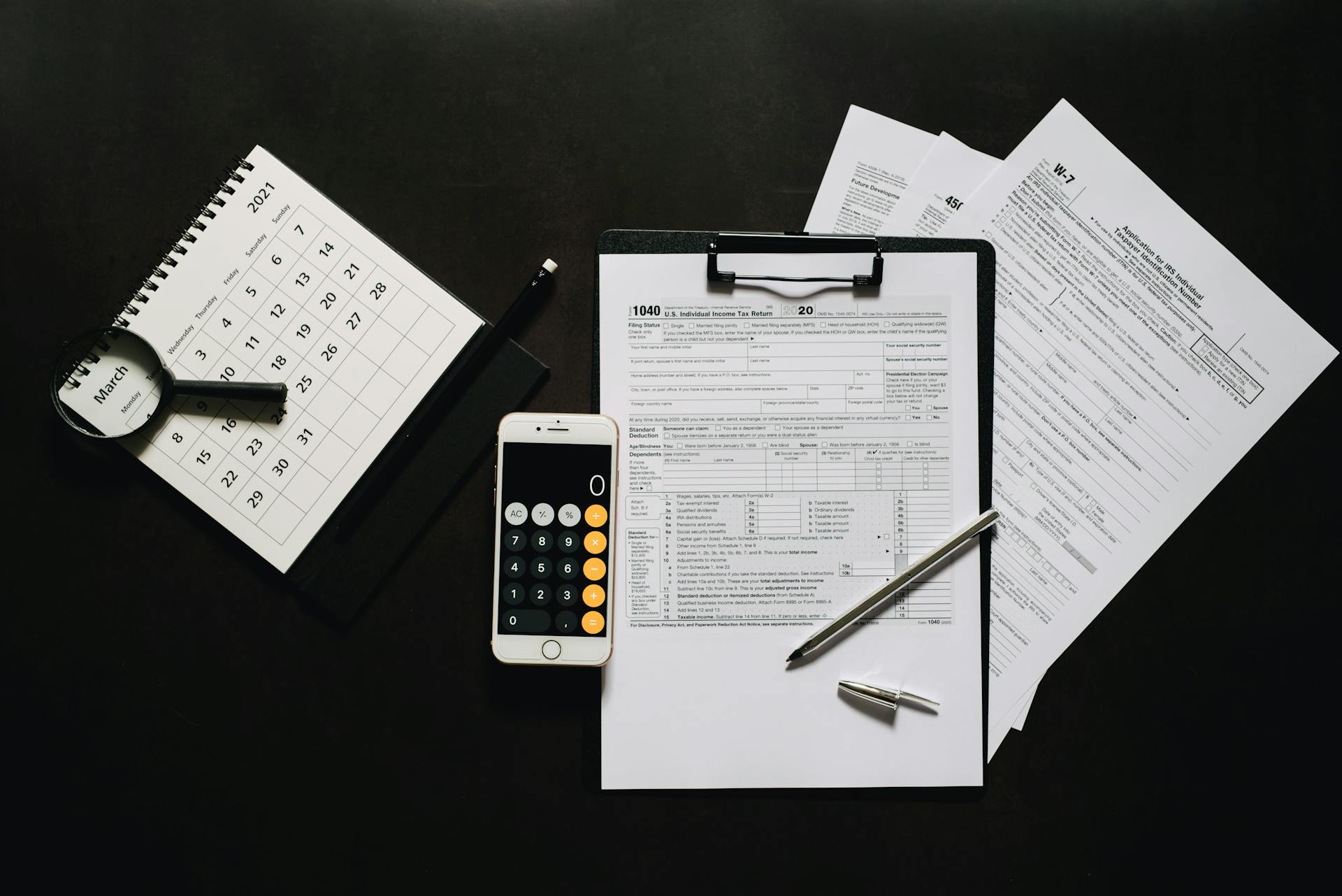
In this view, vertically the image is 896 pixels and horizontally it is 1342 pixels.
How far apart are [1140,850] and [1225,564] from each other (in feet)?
0.95

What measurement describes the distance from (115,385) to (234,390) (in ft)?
0.39

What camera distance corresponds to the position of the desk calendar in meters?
0.74

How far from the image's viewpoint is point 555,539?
74 centimetres

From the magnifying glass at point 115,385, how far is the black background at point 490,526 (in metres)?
0.04

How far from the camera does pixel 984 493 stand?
0.77 m

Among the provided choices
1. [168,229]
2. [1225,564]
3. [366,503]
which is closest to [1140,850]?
[1225,564]

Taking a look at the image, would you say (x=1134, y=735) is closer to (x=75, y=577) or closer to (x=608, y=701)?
(x=608, y=701)

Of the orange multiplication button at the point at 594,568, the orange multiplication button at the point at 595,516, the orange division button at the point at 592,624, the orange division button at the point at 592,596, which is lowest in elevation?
the orange division button at the point at 592,624

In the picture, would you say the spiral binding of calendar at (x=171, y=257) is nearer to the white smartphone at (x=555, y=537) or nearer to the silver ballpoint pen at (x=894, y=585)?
the white smartphone at (x=555, y=537)

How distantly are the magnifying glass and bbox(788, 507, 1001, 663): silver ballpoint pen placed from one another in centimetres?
55

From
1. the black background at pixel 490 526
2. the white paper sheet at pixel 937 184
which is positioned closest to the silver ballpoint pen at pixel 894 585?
the black background at pixel 490 526

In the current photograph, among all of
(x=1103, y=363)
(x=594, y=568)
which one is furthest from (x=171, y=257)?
(x=1103, y=363)

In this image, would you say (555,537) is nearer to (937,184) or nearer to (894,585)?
(894,585)

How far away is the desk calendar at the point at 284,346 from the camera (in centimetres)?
74
